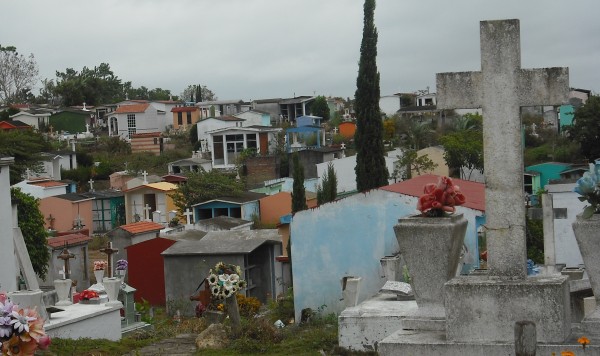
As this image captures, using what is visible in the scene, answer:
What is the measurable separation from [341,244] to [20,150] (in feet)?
103

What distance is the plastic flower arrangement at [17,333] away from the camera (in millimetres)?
6742

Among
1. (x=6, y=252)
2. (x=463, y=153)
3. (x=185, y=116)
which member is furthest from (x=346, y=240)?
(x=185, y=116)

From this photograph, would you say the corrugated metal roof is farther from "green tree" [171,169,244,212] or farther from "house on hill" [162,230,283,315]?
"green tree" [171,169,244,212]

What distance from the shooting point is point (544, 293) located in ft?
22.3

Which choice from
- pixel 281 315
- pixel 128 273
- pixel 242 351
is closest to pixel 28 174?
pixel 128 273

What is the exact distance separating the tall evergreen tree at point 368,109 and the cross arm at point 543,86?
94.4 feet

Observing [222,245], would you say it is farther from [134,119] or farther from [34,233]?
[134,119]

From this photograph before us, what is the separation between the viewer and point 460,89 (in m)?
7.18

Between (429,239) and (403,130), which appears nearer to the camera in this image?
(429,239)

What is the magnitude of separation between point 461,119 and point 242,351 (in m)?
48.8

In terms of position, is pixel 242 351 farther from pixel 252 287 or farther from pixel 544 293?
pixel 252 287

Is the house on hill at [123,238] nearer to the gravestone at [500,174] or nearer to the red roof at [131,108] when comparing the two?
the gravestone at [500,174]

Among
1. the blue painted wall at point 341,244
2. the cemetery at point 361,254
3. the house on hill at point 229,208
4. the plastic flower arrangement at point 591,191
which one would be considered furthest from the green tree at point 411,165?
the plastic flower arrangement at point 591,191

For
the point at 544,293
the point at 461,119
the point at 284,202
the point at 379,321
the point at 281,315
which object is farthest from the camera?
the point at 461,119
